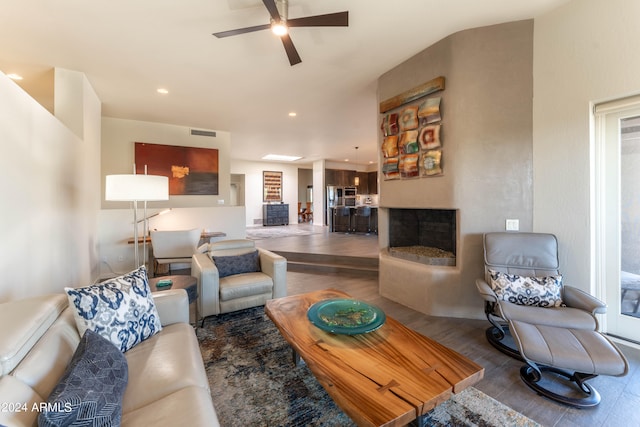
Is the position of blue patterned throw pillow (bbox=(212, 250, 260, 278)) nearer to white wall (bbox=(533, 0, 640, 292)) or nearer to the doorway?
white wall (bbox=(533, 0, 640, 292))

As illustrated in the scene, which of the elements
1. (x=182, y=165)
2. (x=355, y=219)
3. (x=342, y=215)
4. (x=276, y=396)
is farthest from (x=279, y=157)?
(x=276, y=396)

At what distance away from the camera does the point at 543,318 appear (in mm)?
1906

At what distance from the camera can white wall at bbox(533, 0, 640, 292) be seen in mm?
2096

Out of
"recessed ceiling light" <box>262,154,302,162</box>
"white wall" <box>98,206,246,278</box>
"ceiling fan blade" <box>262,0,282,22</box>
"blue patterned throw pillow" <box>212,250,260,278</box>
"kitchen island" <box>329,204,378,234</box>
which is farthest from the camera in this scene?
"recessed ceiling light" <box>262,154,302,162</box>

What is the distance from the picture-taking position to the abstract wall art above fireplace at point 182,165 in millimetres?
5156

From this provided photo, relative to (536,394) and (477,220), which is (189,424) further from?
(477,220)

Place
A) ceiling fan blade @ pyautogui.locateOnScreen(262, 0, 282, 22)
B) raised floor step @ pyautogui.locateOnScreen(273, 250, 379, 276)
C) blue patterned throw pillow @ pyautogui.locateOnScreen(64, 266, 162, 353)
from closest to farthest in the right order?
blue patterned throw pillow @ pyautogui.locateOnScreen(64, 266, 162, 353) < ceiling fan blade @ pyautogui.locateOnScreen(262, 0, 282, 22) < raised floor step @ pyautogui.locateOnScreen(273, 250, 379, 276)

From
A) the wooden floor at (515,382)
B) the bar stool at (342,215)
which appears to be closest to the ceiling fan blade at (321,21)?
the wooden floor at (515,382)

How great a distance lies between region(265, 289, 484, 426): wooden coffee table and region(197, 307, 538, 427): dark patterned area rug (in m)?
0.33

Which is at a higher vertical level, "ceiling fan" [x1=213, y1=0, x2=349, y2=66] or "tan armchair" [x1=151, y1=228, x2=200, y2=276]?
"ceiling fan" [x1=213, y1=0, x2=349, y2=66]

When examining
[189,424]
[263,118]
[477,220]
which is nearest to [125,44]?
[263,118]

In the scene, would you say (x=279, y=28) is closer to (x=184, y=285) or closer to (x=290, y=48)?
(x=290, y=48)

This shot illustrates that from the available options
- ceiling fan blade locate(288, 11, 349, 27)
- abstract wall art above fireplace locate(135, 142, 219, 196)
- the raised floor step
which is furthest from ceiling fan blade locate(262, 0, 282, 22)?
abstract wall art above fireplace locate(135, 142, 219, 196)

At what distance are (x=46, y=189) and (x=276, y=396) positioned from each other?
265 cm
